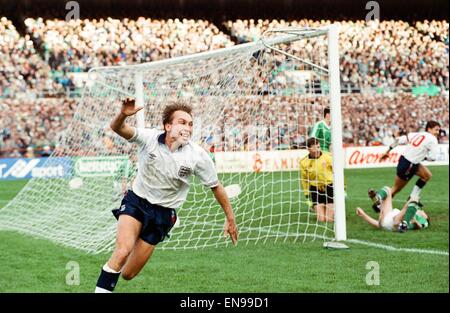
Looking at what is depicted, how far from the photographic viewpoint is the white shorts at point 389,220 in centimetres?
1086

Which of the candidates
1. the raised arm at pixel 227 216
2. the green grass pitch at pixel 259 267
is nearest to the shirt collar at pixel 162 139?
the raised arm at pixel 227 216

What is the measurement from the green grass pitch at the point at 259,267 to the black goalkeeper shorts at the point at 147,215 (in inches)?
41.7

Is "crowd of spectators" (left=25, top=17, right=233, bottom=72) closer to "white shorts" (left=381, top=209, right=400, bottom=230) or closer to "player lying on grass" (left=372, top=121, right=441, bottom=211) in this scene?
"player lying on grass" (left=372, top=121, right=441, bottom=211)

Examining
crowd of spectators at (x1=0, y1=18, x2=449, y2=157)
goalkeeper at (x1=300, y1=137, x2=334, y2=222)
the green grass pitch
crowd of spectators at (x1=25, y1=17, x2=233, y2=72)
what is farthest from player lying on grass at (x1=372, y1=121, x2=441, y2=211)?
crowd of spectators at (x1=25, y1=17, x2=233, y2=72)

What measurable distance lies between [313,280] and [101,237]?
12.3ft

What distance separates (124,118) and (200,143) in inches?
229

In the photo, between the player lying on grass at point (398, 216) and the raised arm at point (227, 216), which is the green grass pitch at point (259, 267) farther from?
the raised arm at point (227, 216)

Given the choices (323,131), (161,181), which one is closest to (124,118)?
(161,181)

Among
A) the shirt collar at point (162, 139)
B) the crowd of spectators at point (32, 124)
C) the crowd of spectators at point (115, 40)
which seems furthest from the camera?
the crowd of spectators at point (115, 40)

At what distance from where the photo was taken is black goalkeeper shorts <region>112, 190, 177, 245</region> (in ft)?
20.4

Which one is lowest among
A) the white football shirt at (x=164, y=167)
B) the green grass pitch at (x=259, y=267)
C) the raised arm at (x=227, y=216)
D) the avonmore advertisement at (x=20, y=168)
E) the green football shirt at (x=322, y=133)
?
the avonmore advertisement at (x=20, y=168)

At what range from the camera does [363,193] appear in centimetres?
1725
